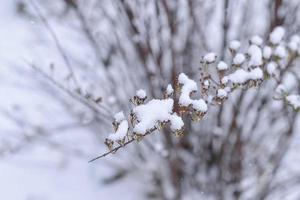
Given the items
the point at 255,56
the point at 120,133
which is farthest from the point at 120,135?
the point at 255,56

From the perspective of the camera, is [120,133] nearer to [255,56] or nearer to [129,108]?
[255,56]

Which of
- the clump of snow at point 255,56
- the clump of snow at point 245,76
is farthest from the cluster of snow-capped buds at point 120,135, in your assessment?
the clump of snow at point 255,56

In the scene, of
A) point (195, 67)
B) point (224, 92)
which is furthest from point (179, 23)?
point (224, 92)

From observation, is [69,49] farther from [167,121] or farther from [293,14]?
[167,121]

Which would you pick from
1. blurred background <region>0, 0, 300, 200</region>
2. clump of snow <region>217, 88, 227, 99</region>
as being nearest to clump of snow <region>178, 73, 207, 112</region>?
clump of snow <region>217, 88, 227, 99</region>

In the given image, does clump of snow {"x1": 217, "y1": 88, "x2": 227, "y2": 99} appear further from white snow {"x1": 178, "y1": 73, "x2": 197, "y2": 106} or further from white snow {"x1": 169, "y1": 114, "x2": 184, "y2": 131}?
white snow {"x1": 169, "y1": 114, "x2": 184, "y2": 131}
